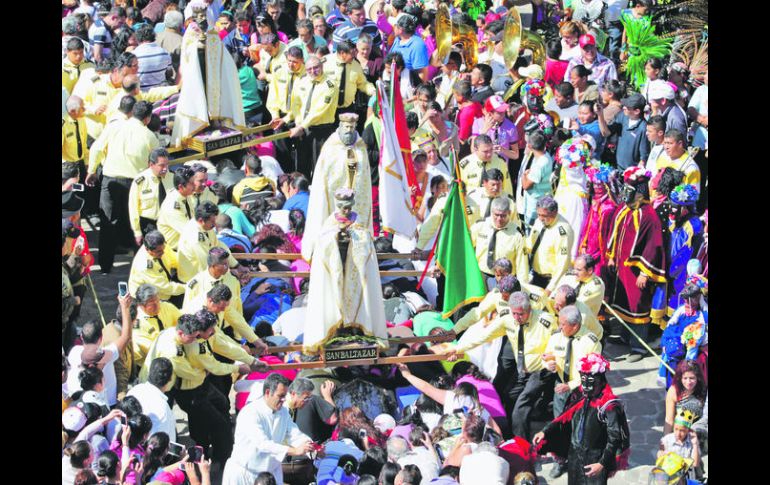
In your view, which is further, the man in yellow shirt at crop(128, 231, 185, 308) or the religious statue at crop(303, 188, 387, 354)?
the man in yellow shirt at crop(128, 231, 185, 308)

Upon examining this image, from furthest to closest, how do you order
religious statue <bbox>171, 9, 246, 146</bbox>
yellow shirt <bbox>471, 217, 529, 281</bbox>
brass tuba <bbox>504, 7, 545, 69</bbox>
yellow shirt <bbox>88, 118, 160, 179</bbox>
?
1. brass tuba <bbox>504, 7, 545, 69</bbox>
2. religious statue <bbox>171, 9, 246, 146</bbox>
3. yellow shirt <bbox>88, 118, 160, 179</bbox>
4. yellow shirt <bbox>471, 217, 529, 281</bbox>

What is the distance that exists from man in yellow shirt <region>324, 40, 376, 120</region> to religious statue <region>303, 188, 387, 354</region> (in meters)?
4.38

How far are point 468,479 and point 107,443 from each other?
292 centimetres

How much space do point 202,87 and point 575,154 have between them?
4.28 m

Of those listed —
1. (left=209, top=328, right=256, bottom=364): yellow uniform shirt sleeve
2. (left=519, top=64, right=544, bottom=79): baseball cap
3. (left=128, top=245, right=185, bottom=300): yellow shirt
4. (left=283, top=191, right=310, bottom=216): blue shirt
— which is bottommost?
(left=209, top=328, right=256, bottom=364): yellow uniform shirt sleeve

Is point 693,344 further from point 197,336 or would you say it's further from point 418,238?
point 197,336

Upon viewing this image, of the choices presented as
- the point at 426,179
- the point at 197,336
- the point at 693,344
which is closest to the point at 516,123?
the point at 426,179

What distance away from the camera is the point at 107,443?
1422cm

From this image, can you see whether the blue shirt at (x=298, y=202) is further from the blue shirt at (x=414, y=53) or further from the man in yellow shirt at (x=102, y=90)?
the blue shirt at (x=414, y=53)

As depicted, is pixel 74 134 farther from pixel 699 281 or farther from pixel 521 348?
pixel 699 281

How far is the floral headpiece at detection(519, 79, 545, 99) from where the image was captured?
66.5 feet

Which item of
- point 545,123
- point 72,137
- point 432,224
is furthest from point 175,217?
point 545,123

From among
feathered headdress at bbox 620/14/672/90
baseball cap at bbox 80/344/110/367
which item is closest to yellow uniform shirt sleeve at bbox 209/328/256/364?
baseball cap at bbox 80/344/110/367

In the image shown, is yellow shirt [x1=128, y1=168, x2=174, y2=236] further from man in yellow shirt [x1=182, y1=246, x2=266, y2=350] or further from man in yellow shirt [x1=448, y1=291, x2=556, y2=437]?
man in yellow shirt [x1=448, y1=291, x2=556, y2=437]
